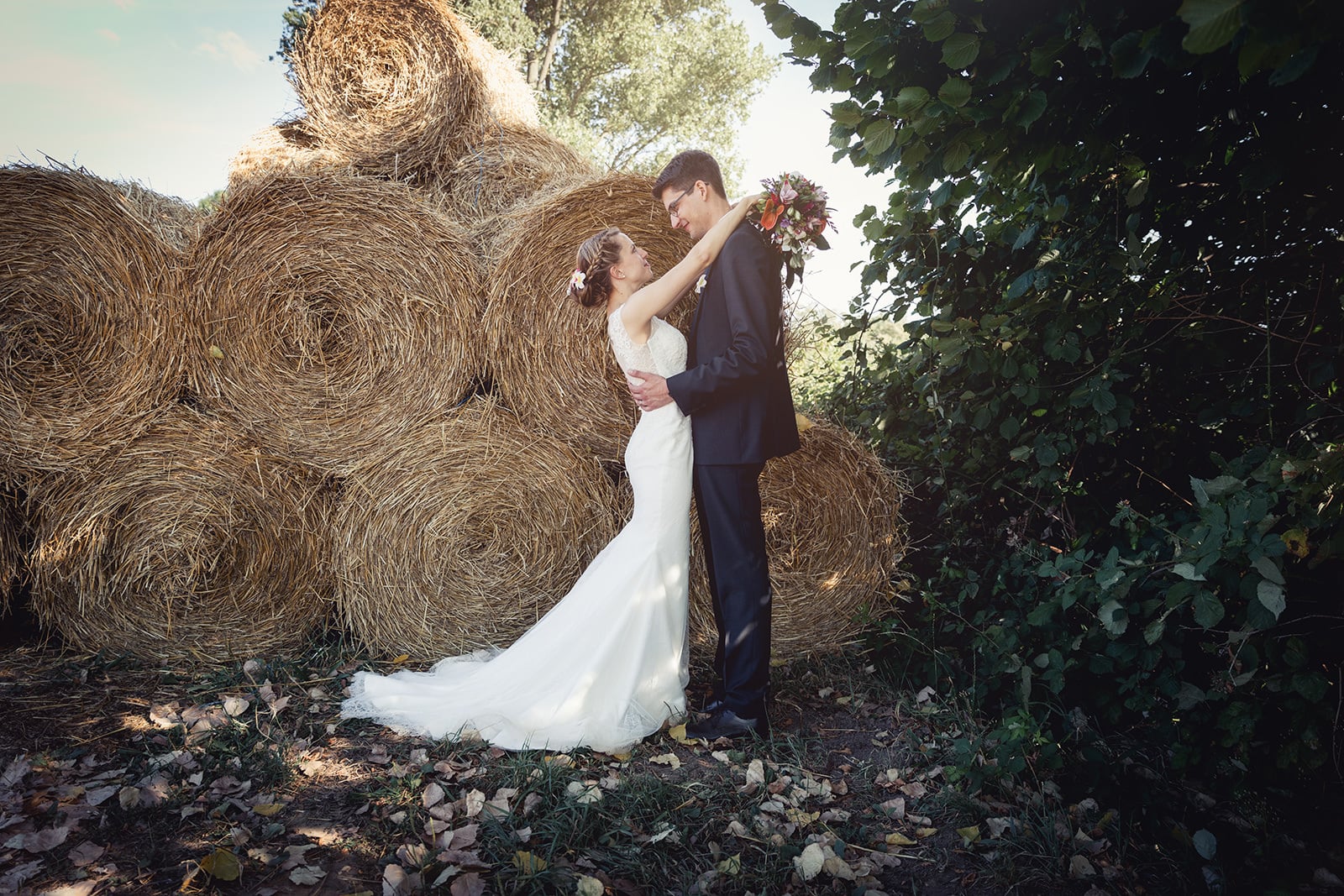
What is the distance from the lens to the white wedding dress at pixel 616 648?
10.3ft

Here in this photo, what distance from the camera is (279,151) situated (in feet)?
15.7

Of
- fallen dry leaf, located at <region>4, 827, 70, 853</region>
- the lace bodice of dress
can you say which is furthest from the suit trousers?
fallen dry leaf, located at <region>4, 827, 70, 853</region>

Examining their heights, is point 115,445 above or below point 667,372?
below

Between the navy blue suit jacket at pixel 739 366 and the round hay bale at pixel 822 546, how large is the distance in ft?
2.14

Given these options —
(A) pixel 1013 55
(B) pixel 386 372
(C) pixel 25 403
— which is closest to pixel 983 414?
(A) pixel 1013 55

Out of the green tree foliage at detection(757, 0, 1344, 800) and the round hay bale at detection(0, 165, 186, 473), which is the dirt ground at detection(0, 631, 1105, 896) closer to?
the green tree foliage at detection(757, 0, 1344, 800)

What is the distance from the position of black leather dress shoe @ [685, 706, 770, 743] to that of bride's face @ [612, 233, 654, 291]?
1.94 meters

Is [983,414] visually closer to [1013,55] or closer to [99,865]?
[1013,55]

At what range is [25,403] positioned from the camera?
354cm

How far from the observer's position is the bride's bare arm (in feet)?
10.3

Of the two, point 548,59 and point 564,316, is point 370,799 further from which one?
point 548,59

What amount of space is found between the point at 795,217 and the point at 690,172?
53 cm

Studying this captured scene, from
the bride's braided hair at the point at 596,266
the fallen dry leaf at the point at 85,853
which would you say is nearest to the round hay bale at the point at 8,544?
the fallen dry leaf at the point at 85,853

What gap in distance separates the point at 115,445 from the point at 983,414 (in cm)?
408
